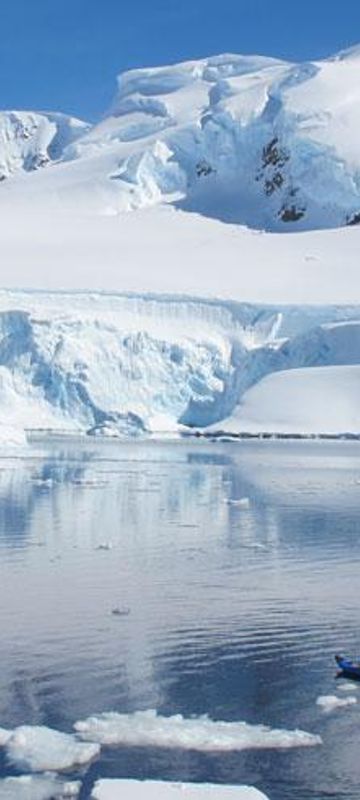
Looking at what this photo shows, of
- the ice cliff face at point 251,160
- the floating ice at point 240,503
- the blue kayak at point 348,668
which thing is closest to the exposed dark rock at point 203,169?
the ice cliff face at point 251,160

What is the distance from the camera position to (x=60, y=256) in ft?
179

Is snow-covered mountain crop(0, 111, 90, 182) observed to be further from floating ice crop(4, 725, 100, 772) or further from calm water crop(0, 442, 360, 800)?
floating ice crop(4, 725, 100, 772)

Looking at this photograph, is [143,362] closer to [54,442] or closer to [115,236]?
[54,442]

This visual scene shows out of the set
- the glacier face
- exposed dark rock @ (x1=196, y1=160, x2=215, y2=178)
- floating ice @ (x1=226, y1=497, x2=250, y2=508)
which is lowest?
the glacier face

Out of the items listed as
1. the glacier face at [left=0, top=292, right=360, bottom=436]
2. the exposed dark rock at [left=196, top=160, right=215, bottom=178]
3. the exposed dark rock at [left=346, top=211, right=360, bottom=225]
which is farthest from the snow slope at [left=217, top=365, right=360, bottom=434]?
the exposed dark rock at [left=196, top=160, right=215, bottom=178]

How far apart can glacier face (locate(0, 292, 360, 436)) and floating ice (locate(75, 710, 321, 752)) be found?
2783 cm

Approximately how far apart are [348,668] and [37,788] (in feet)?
10.2

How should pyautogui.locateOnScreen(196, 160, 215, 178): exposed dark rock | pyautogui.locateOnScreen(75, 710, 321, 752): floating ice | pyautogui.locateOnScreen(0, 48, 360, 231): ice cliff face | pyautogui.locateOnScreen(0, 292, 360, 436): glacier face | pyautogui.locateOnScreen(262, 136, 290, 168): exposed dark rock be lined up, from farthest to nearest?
pyautogui.locateOnScreen(196, 160, 215, 178): exposed dark rock → pyautogui.locateOnScreen(262, 136, 290, 168): exposed dark rock → pyautogui.locateOnScreen(0, 48, 360, 231): ice cliff face → pyautogui.locateOnScreen(0, 292, 360, 436): glacier face → pyautogui.locateOnScreen(75, 710, 321, 752): floating ice

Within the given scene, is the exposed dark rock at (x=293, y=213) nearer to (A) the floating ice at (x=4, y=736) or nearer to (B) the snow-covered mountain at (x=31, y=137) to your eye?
(B) the snow-covered mountain at (x=31, y=137)

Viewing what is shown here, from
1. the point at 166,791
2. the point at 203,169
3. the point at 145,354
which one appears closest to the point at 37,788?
the point at 166,791

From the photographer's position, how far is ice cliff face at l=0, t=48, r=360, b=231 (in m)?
63.0

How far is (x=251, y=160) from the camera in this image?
69.9 m

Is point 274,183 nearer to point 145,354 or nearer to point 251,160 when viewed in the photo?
point 251,160

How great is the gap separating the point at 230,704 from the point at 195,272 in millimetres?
45793
